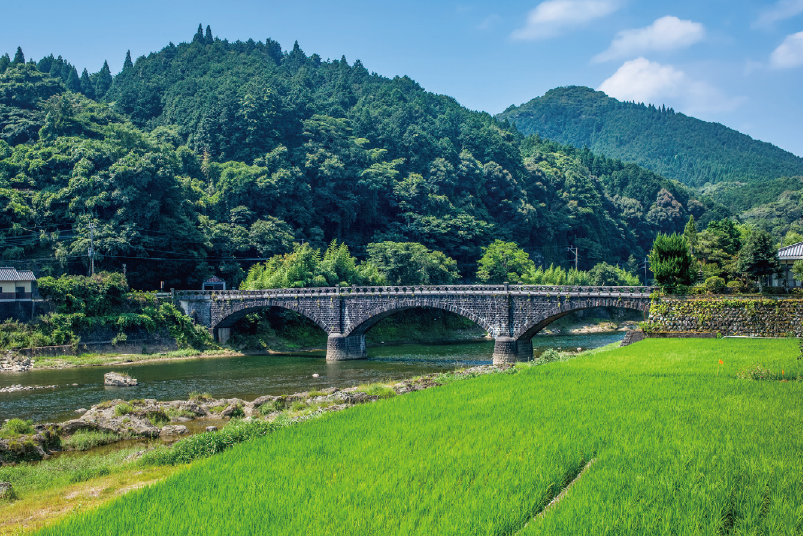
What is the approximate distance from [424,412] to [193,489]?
8.34m

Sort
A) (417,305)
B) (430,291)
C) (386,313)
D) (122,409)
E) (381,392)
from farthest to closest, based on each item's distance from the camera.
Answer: (386,313), (417,305), (430,291), (381,392), (122,409)

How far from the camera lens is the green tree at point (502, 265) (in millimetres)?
96500

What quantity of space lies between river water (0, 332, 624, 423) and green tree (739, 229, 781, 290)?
1636 centimetres

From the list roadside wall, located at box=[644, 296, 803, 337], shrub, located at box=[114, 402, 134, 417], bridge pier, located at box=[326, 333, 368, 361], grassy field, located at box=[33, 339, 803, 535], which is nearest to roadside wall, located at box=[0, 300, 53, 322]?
bridge pier, located at box=[326, 333, 368, 361]

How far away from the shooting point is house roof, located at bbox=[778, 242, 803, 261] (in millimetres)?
54662

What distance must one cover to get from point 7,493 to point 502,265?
86741 mm

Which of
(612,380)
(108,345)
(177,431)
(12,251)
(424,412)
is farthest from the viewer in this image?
(12,251)

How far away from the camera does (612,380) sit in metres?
23.5

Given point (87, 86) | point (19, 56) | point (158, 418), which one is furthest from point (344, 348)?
point (87, 86)

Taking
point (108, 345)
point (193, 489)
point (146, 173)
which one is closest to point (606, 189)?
point (146, 173)

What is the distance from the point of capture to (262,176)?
304ft

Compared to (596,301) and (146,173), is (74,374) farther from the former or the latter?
(596,301)

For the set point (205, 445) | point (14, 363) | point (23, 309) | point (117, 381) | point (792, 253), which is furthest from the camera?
point (23, 309)

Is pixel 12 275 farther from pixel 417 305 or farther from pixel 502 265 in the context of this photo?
pixel 502 265
